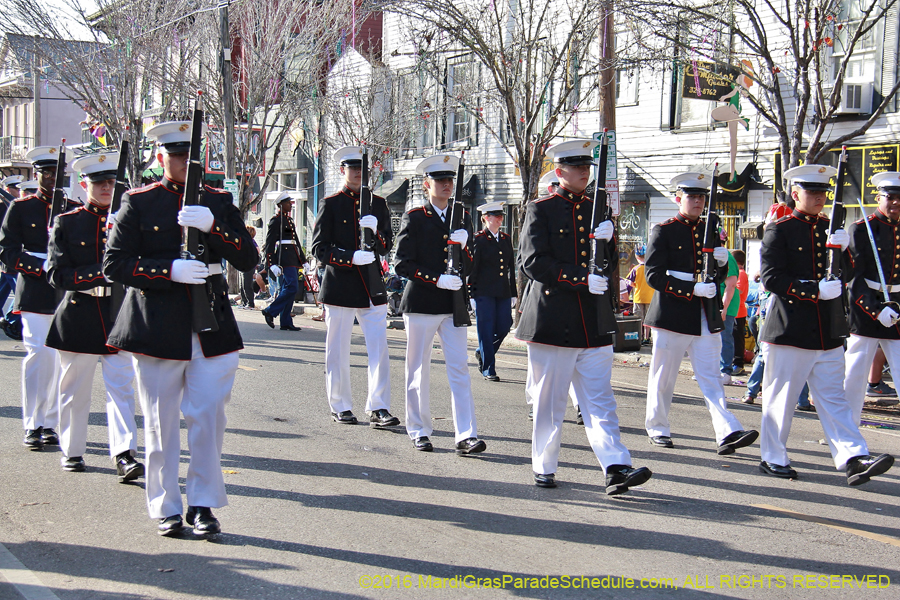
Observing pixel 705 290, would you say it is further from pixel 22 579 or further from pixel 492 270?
pixel 22 579

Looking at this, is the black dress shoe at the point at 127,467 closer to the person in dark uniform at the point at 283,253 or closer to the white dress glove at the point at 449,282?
the white dress glove at the point at 449,282

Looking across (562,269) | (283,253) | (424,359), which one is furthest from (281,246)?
(562,269)

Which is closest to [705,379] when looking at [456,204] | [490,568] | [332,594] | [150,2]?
[456,204]

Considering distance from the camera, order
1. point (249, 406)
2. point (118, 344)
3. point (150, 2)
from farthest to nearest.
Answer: point (150, 2), point (249, 406), point (118, 344)

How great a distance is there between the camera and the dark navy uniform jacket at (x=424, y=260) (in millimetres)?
7000

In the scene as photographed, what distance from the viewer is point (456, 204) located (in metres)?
7.05

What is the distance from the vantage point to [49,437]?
6715 millimetres

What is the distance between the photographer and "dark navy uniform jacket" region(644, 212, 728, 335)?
23.5 ft


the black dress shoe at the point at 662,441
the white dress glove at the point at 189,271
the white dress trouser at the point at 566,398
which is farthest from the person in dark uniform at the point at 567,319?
the white dress glove at the point at 189,271

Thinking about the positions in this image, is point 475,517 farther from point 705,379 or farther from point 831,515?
point 705,379

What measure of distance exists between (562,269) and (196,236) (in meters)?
2.33

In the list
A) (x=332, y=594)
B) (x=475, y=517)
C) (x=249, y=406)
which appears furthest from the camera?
(x=249, y=406)

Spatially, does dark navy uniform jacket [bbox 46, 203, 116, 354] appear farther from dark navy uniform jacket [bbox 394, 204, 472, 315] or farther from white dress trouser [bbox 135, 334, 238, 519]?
dark navy uniform jacket [bbox 394, 204, 472, 315]

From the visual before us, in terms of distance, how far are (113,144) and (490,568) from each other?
957 inches
